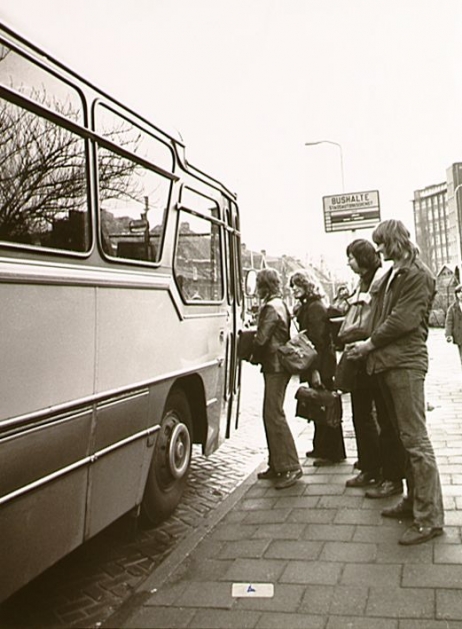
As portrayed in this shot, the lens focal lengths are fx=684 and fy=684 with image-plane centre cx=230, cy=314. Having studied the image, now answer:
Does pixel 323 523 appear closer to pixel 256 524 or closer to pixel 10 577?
pixel 256 524

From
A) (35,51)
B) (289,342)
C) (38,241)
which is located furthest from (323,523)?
(35,51)

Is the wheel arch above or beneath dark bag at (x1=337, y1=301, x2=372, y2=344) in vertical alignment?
beneath

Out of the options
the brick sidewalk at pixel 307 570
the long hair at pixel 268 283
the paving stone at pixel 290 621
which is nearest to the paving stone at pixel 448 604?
the brick sidewalk at pixel 307 570

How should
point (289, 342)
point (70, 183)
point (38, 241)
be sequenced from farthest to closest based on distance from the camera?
point (289, 342) → point (70, 183) → point (38, 241)

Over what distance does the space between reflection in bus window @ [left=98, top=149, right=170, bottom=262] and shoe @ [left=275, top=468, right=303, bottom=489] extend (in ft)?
7.63

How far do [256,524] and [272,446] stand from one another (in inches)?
46.1

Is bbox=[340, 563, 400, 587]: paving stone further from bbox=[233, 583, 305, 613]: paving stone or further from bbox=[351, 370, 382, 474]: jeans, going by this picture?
bbox=[351, 370, 382, 474]: jeans

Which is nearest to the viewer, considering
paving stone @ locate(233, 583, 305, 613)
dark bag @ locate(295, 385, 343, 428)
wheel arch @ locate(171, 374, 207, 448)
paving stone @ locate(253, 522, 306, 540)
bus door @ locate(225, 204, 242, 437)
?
paving stone @ locate(233, 583, 305, 613)

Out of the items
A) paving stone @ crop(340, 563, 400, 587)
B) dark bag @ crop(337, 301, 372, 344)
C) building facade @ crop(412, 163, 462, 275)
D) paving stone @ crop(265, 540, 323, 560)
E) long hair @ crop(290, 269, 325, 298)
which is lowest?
paving stone @ crop(340, 563, 400, 587)

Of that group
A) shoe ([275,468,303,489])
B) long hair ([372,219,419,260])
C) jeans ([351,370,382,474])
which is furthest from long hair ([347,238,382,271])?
shoe ([275,468,303,489])

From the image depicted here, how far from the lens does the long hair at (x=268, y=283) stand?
624 centimetres

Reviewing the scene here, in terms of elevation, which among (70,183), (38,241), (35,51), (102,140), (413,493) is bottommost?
(413,493)

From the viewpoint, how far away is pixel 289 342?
6.07 m

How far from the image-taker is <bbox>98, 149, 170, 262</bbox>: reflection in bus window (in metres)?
4.25
